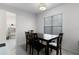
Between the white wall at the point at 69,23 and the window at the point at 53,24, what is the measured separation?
0.15 metres

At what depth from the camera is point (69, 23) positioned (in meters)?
2.37

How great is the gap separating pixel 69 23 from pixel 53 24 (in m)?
0.59

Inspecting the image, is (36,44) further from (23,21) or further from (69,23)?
(69,23)

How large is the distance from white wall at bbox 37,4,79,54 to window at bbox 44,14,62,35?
0.15 metres

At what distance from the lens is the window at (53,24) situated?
2.49 m

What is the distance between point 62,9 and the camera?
95.6 inches

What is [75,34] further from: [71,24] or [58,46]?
[58,46]

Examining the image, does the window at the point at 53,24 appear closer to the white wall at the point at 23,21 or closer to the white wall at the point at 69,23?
the white wall at the point at 69,23

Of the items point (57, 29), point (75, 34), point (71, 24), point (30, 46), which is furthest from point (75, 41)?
point (30, 46)

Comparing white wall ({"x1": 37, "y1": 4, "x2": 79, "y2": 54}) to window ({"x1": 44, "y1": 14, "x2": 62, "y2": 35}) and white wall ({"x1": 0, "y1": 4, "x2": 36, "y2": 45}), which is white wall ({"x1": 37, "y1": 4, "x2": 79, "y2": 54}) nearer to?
window ({"x1": 44, "y1": 14, "x2": 62, "y2": 35})

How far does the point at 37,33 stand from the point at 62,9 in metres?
1.31

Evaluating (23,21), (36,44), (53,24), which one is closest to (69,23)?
(53,24)

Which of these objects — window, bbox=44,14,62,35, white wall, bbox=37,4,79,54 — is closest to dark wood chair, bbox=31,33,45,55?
white wall, bbox=37,4,79,54

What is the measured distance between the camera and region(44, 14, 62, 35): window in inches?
98.0
